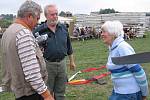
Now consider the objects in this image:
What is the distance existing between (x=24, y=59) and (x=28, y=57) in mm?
44

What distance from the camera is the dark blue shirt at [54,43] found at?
18.3ft

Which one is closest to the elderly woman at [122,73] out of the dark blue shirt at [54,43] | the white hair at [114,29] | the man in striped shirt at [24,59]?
the white hair at [114,29]

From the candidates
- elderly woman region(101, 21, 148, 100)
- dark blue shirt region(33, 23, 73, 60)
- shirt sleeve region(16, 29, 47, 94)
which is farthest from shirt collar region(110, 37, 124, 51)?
dark blue shirt region(33, 23, 73, 60)

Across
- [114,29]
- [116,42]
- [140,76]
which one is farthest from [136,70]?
[114,29]

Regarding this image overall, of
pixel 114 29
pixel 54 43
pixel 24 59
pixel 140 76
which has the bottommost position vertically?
pixel 140 76

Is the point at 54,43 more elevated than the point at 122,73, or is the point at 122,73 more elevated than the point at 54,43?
the point at 54,43

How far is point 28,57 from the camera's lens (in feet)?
11.9

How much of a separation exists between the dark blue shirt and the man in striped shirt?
1680 mm

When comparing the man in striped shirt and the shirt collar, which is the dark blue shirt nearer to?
the shirt collar

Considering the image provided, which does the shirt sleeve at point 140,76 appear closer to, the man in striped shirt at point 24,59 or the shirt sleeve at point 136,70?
the shirt sleeve at point 136,70

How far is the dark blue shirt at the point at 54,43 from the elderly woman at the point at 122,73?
1456 mm

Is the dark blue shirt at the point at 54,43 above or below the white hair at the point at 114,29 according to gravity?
below

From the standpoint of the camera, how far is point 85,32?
34812 mm

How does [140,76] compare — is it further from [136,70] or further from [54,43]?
[54,43]
